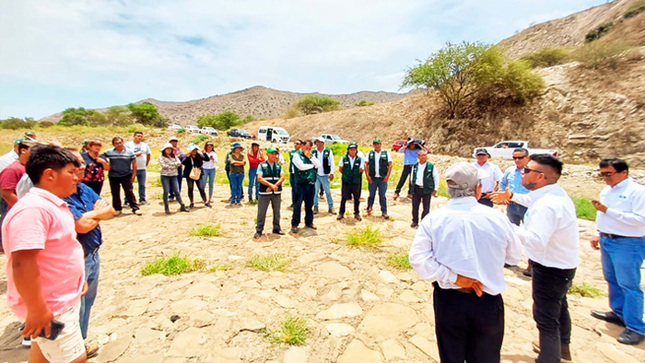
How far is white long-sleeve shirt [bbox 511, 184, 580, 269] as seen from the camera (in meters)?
2.11

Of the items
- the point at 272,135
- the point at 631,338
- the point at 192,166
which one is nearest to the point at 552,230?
the point at 631,338

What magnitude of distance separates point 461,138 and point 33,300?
90.1 feet

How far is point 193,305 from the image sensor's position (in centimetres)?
320

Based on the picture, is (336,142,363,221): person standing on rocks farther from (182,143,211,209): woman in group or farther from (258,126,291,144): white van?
(258,126,291,144): white van

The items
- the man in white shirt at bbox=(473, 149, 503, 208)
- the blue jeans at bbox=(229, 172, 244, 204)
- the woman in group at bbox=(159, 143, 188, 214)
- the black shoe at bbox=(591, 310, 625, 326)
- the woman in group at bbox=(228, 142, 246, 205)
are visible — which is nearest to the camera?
the black shoe at bbox=(591, 310, 625, 326)

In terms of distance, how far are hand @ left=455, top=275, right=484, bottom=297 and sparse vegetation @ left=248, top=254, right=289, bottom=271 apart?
2.85 metres

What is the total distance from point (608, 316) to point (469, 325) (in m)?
2.69

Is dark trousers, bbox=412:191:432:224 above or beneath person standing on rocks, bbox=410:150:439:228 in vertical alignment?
beneath

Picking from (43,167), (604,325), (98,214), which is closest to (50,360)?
(98,214)

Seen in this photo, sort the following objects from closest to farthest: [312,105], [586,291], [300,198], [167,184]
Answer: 1. [586,291]
2. [300,198]
3. [167,184]
4. [312,105]

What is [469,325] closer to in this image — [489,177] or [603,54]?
[489,177]

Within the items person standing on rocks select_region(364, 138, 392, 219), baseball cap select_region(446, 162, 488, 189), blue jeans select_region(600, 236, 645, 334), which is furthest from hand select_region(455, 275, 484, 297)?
person standing on rocks select_region(364, 138, 392, 219)

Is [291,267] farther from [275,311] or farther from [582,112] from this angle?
[582,112]

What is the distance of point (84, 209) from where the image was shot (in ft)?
7.31
